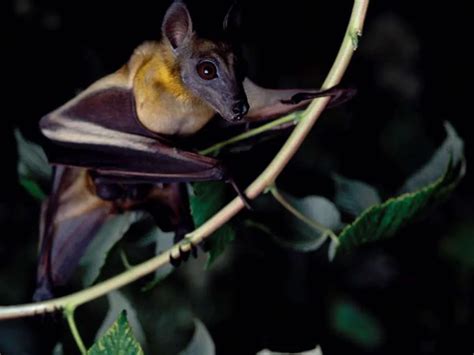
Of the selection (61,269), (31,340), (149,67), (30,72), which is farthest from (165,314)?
(31,340)

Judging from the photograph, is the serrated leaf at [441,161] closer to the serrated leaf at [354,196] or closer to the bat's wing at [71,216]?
the serrated leaf at [354,196]

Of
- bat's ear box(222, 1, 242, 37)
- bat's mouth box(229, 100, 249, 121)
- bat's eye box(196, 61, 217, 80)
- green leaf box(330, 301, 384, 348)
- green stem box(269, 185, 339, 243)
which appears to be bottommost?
green leaf box(330, 301, 384, 348)

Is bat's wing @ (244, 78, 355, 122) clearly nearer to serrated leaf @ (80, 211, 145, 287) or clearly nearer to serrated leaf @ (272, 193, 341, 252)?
serrated leaf @ (272, 193, 341, 252)

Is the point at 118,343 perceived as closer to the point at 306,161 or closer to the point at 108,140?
the point at 108,140

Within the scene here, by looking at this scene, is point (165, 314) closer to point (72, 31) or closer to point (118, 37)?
point (118, 37)

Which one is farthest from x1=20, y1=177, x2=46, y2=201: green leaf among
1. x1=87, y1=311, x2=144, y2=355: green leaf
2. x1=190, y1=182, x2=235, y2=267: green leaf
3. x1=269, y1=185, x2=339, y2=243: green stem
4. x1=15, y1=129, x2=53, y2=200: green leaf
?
x1=87, y1=311, x2=144, y2=355: green leaf

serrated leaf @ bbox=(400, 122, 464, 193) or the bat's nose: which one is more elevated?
the bat's nose
